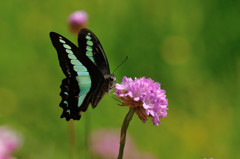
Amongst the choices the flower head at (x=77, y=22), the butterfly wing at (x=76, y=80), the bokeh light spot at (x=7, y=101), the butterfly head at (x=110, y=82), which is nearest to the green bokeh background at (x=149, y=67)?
the bokeh light spot at (x=7, y=101)

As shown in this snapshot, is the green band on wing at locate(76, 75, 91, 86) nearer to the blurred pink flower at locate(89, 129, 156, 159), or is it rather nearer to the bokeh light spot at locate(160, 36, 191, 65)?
the blurred pink flower at locate(89, 129, 156, 159)

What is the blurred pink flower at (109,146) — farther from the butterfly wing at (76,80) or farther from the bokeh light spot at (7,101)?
the bokeh light spot at (7,101)

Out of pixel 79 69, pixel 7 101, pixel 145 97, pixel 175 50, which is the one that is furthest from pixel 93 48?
pixel 175 50

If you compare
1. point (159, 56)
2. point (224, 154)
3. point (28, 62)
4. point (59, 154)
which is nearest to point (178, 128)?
point (224, 154)

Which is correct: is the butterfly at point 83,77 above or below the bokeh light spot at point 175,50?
below

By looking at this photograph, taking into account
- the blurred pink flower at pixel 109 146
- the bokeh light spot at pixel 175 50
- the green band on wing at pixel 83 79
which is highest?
the bokeh light spot at pixel 175 50

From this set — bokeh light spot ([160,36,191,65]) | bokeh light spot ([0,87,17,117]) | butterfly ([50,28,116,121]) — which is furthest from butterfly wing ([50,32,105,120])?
bokeh light spot ([160,36,191,65])
